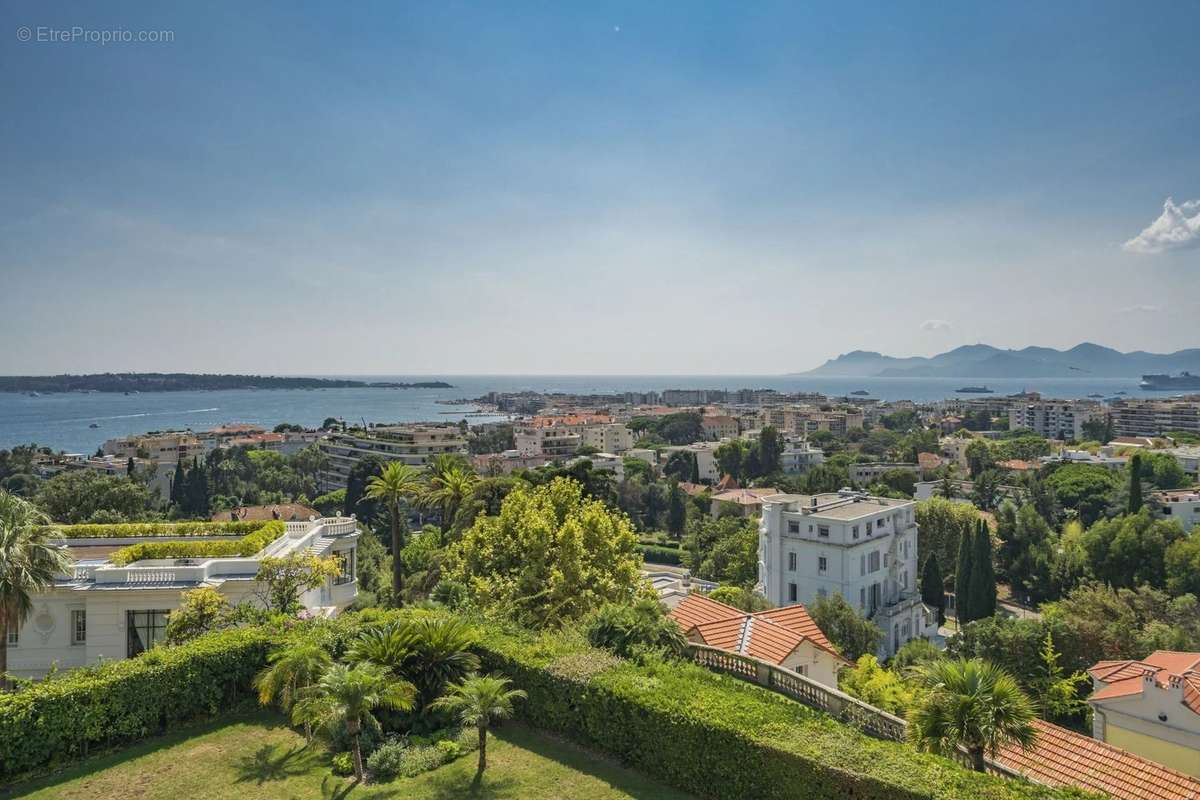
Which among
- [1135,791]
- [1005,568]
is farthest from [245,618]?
[1005,568]

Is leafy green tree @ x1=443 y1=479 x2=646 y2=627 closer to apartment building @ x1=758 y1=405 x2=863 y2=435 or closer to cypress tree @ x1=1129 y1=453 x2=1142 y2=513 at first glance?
cypress tree @ x1=1129 y1=453 x2=1142 y2=513

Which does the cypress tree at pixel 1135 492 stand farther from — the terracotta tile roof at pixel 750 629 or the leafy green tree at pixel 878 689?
the terracotta tile roof at pixel 750 629

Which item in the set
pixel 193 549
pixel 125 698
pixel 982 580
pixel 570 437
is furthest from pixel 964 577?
pixel 570 437

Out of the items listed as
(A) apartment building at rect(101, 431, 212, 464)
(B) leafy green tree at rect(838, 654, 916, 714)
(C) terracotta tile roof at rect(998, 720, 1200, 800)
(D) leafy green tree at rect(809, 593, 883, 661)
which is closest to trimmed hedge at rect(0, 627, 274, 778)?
(B) leafy green tree at rect(838, 654, 916, 714)

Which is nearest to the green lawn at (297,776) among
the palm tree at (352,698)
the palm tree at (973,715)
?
the palm tree at (352,698)

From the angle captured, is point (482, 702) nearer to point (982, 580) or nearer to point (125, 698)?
point (125, 698)

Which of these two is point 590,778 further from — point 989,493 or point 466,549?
point 989,493
